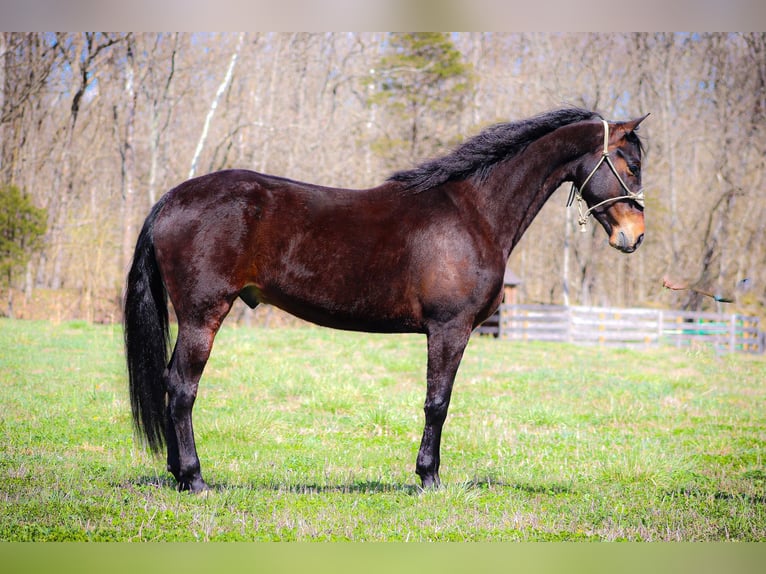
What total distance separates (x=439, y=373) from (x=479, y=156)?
4.17ft

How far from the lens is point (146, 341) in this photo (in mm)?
3918

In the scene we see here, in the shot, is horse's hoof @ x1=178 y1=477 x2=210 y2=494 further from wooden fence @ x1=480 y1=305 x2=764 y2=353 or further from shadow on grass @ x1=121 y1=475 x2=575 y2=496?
wooden fence @ x1=480 y1=305 x2=764 y2=353

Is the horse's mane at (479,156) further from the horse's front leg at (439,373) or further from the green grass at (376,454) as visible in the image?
the green grass at (376,454)

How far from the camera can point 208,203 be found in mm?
3830

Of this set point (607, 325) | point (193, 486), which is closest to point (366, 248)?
point (193, 486)

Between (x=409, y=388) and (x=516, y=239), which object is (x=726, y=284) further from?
(x=516, y=239)

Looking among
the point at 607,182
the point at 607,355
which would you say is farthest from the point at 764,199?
the point at 607,182

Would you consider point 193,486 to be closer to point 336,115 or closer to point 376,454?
point 376,454

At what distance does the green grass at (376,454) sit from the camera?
3.63 meters

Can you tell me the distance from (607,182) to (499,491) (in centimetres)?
191

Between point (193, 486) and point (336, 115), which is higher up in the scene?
point (336, 115)

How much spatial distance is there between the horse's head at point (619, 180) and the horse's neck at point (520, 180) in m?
0.13

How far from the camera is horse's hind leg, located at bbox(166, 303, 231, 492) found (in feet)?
12.2

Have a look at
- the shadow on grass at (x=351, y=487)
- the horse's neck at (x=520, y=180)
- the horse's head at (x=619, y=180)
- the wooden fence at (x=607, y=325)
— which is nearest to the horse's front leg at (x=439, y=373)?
the shadow on grass at (x=351, y=487)
